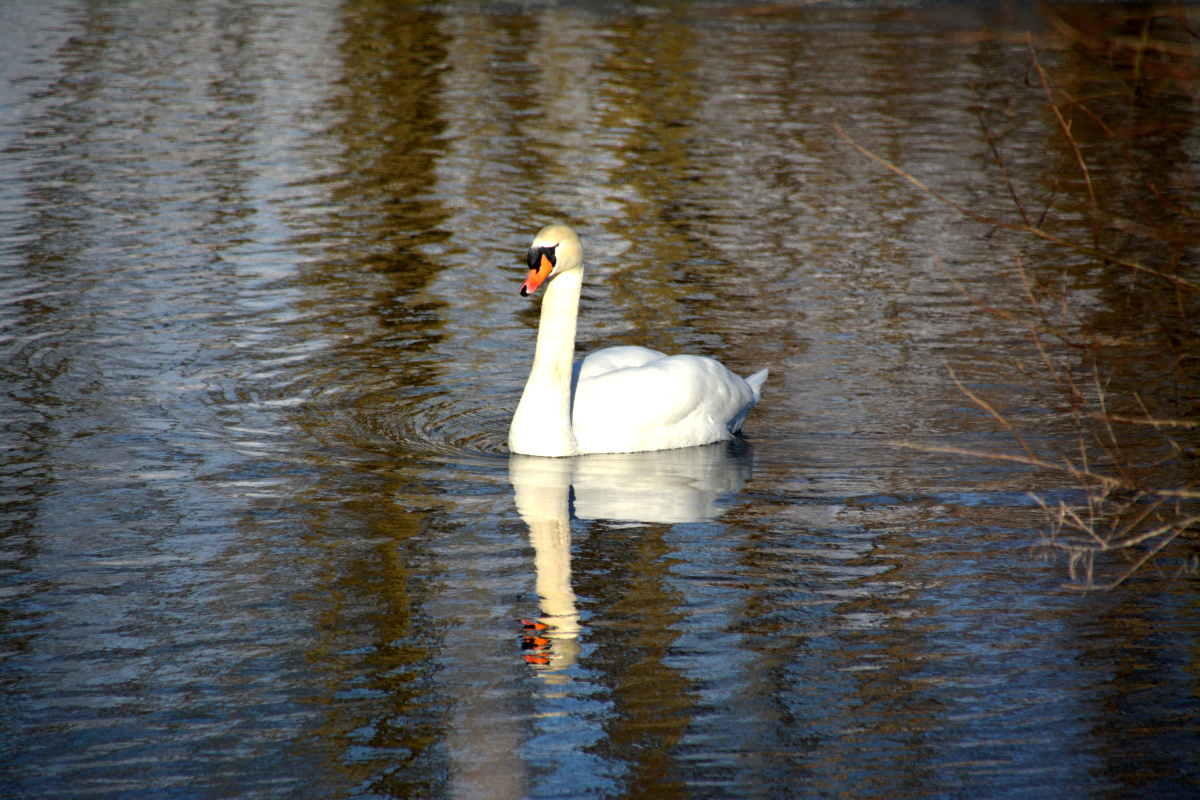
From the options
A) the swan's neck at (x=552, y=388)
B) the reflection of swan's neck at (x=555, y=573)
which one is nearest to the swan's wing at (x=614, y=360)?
the swan's neck at (x=552, y=388)

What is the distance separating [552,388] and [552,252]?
803 mm

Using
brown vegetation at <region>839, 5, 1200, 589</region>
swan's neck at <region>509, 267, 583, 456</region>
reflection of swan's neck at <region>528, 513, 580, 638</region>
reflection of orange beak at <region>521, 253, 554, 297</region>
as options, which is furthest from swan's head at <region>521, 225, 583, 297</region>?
brown vegetation at <region>839, 5, 1200, 589</region>

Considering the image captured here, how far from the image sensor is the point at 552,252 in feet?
25.7

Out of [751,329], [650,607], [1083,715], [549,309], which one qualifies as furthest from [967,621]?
[751,329]

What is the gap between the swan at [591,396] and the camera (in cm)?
792

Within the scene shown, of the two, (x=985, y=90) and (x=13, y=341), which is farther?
(x=985, y=90)

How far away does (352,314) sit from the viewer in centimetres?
1096

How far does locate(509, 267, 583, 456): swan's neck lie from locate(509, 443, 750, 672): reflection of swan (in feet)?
0.34

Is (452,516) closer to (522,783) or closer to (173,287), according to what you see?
(522,783)

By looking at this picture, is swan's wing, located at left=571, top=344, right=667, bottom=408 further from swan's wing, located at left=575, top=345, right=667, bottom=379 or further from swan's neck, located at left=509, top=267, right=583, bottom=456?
swan's neck, located at left=509, top=267, right=583, bottom=456

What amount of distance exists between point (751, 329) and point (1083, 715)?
5.94 metres

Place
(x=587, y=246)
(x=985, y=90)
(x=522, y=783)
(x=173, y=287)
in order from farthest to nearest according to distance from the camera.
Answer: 1. (x=985, y=90)
2. (x=587, y=246)
3. (x=173, y=287)
4. (x=522, y=783)

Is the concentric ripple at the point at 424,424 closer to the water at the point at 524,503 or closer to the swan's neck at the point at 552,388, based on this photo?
the water at the point at 524,503

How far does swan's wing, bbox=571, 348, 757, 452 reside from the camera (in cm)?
805
